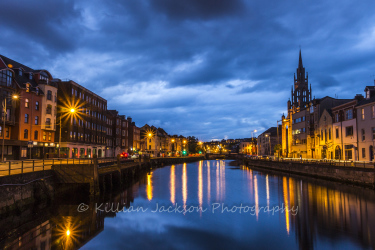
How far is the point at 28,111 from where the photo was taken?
53625 mm

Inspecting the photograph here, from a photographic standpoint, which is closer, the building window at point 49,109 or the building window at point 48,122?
the building window at point 48,122

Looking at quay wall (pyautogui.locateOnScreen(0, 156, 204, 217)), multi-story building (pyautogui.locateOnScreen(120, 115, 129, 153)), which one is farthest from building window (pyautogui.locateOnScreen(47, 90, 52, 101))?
multi-story building (pyautogui.locateOnScreen(120, 115, 129, 153))

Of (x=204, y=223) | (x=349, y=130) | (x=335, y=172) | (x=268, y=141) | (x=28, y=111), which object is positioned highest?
(x=28, y=111)

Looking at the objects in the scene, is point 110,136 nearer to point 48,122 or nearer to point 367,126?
point 48,122

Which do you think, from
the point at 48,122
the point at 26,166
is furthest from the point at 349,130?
the point at 48,122

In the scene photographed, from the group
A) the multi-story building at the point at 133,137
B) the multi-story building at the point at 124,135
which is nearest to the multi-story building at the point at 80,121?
the multi-story building at the point at 124,135

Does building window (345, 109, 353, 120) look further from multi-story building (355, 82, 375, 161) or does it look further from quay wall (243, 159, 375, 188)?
quay wall (243, 159, 375, 188)

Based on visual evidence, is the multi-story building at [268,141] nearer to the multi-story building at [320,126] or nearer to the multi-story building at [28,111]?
the multi-story building at [320,126]

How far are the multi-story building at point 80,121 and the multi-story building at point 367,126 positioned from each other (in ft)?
166

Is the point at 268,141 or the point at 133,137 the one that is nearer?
the point at 133,137

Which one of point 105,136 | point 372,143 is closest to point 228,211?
point 372,143

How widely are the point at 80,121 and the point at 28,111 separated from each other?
1626cm

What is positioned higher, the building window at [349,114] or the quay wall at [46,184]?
the building window at [349,114]

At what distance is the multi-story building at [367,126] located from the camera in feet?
149
